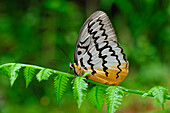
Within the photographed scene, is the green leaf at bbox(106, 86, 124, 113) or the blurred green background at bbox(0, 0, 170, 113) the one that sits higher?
the blurred green background at bbox(0, 0, 170, 113)

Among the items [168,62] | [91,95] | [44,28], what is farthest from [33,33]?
[91,95]

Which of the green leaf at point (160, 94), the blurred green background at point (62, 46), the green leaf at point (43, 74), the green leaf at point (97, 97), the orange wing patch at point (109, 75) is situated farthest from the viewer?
the blurred green background at point (62, 46)

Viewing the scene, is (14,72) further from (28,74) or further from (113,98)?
(113,98)

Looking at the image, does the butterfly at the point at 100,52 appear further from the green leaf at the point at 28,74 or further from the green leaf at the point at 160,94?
the green leaf at the point at 160,94

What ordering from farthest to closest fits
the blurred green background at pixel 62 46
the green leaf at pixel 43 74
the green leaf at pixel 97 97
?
1. the blurred green background at pixel 62 46
2. the green leaf at pixel 97 97
3. the green leaf at pixel 43 74

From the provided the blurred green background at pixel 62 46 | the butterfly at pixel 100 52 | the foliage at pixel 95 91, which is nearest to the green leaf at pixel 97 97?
the foliage at pixel 95 91

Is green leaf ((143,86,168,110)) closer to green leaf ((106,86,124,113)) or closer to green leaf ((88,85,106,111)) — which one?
green leaf ((106,86,124,113))

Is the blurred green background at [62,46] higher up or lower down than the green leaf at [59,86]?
higher up

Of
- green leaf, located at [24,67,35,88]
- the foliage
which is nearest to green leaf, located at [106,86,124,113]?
the foliage
